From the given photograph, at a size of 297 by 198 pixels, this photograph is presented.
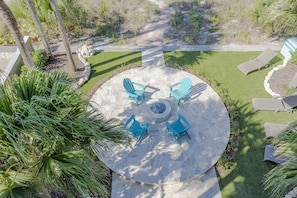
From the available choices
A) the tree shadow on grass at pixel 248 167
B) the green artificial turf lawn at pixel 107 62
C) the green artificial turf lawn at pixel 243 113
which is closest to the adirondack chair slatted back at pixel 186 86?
the green artificial turf lawn at pixel 243 113

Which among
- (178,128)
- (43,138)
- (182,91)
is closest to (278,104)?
(182,91)

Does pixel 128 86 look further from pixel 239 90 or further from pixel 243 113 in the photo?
pixel 239 90

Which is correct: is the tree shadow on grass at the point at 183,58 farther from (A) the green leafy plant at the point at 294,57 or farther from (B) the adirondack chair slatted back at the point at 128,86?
(A) the green leafy plant at the point at 294,57

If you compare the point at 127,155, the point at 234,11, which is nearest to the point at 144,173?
the point at 127,155

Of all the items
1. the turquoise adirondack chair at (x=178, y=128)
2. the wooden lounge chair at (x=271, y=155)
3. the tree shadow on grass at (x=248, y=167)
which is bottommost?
the tree shadow on grass at (x=248, y=167)

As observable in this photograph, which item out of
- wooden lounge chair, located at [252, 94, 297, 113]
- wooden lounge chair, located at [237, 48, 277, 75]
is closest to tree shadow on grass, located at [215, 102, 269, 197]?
wooden lounge chair, located at [252, 94, 297, 113]
